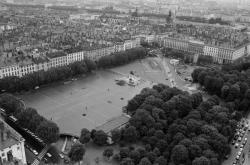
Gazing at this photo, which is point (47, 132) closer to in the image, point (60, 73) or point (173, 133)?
point (173, 133)

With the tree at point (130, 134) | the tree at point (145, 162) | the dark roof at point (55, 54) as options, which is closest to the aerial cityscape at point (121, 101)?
the tree at point (130, 134)

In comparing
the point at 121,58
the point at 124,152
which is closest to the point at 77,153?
the point at 124,152

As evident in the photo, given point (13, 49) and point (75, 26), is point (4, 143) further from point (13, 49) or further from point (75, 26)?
point (75, 26)

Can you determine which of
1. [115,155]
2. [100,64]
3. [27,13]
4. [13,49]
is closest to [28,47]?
[13,49]

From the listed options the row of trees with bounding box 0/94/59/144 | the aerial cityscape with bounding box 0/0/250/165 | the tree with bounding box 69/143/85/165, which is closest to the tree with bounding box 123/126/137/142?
the aerial cityscape with bounding box 0/0/250/165

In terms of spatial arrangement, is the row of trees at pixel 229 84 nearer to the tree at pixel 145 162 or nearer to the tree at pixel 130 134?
the tree at pixel 130 134

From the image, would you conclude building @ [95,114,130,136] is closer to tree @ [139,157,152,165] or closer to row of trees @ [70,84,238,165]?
row of trees @ [70,84,238,165]
